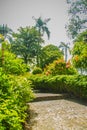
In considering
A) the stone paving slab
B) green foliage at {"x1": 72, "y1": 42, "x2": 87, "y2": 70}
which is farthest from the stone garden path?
green foliage at {"x1": 72, "y1": 42, "x2": 87, "y2": 70}

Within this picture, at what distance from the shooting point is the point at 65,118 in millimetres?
9906

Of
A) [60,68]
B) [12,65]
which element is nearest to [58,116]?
[12,65]

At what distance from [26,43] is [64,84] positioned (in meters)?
32.5

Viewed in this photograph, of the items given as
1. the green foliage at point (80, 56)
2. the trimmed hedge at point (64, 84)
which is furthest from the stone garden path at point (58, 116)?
the green foliage at point (80, 56)

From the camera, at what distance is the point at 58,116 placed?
10195 millimetres

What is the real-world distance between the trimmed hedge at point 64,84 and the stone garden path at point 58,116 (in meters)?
0.72

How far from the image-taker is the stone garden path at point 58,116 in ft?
29.3

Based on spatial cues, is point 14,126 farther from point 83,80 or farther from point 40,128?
point 83,80

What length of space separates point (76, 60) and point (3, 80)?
9942mm

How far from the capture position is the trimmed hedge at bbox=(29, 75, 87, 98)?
43.8ft

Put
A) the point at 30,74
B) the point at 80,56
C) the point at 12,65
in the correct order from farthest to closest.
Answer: the point at 30,74, the point at 12,65, the point at 80,56

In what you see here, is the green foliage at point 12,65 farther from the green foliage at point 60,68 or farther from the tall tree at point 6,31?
the tall tree at point 6,31

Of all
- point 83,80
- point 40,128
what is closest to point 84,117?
point 40,128

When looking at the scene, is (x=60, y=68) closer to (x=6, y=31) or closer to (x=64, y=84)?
(x=64, y=84)
